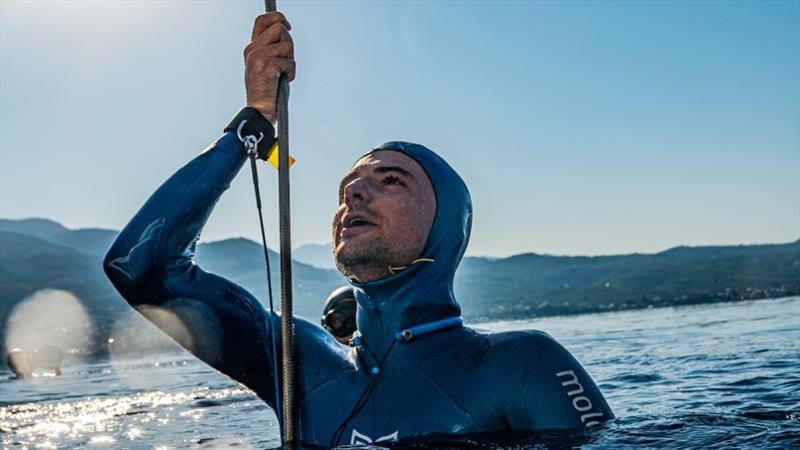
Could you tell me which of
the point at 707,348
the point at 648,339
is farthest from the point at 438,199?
the point at 648,339

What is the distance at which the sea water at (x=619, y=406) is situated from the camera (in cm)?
444

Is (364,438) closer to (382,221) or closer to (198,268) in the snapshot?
(382,221)

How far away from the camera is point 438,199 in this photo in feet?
14.8

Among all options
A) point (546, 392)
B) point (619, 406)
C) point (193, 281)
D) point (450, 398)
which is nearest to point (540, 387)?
point (546, 392)

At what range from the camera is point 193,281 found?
421 cm

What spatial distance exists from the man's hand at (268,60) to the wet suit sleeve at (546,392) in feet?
6.42

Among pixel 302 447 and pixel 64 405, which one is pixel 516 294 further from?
pixel 302 447

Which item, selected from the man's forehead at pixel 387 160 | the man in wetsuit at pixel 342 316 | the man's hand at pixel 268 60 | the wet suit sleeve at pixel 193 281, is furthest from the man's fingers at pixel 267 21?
the man in wetsuit at pixel 342 316

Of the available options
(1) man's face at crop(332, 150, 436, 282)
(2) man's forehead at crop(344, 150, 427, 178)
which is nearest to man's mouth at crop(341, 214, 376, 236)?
(1) man's face at crop(332, 150, 436, 282)

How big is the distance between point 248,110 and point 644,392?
6255 millimetres

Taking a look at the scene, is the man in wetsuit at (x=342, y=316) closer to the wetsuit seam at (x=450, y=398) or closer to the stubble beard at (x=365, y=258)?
the stubble beard at (x=365, y=258)

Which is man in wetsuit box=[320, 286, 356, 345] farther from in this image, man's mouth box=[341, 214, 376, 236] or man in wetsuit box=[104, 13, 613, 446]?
man's mouth box=[341, 214, 376, 236]

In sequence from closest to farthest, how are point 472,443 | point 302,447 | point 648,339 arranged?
point 472,443
point 302,447
point 648,339

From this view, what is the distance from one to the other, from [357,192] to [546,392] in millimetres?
1588
